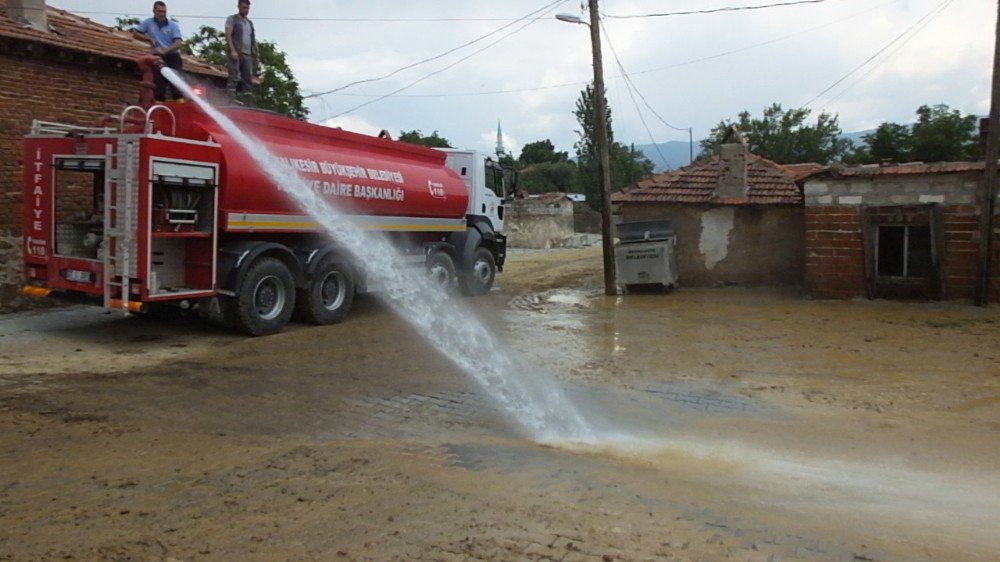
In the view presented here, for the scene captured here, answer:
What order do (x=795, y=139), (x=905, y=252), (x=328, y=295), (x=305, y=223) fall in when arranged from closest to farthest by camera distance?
(x=305, y=223), (x=328, y=295), (x=905, y=252), (x=795, y=139)

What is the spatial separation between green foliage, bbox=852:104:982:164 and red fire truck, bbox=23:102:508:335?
26.6 meters

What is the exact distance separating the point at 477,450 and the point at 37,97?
10.5 metres

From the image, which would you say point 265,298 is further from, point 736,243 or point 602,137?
point 736,243

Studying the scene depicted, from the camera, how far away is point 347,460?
5.08m

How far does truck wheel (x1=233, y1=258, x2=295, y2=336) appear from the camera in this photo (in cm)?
990

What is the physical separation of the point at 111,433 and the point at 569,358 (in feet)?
17.2

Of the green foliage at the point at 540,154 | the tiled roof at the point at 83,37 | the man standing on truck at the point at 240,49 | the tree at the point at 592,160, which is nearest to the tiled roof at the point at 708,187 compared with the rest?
the man standing on truck at the point at 240,49

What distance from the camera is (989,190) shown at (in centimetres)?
1293

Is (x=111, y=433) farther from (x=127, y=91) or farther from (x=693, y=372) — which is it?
(x=127, y=91)

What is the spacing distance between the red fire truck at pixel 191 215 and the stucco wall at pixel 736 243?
796cm

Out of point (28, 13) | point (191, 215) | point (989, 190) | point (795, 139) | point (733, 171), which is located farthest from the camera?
point (795, 139)

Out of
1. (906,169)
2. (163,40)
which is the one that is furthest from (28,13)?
(906,169)

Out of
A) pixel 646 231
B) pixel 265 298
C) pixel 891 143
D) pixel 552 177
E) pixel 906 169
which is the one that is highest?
pixel 552 177

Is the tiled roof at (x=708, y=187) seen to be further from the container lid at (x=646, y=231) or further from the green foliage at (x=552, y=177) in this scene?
the green foliage at (x=552, y=177)
